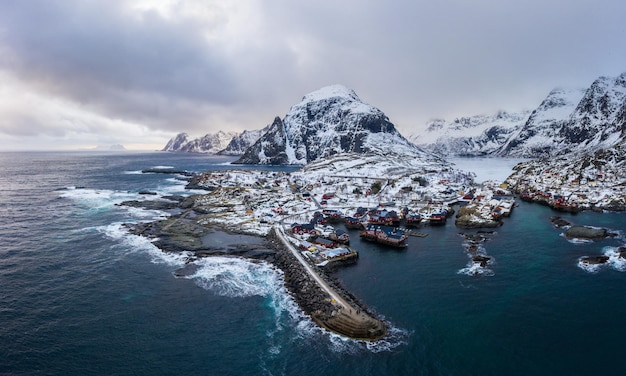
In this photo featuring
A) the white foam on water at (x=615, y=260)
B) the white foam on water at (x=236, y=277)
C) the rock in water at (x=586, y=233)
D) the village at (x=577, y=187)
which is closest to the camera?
the white foam on water at (x=236, y=277)

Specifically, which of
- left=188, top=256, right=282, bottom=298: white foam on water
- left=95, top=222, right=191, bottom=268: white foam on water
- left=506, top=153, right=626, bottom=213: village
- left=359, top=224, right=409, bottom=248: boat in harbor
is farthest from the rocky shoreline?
left=506, top=153, right=626, bottom=213: village

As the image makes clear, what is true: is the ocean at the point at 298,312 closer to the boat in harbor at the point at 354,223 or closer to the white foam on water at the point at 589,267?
the white foam on water at the point at 589,267

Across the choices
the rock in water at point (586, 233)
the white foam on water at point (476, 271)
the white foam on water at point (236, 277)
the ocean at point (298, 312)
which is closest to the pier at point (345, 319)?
the ocean at point (298, 312)

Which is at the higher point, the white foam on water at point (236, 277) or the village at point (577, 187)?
the village at point (577, 187)

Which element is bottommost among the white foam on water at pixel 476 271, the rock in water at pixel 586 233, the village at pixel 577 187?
the white foam on water at pixel 476 271

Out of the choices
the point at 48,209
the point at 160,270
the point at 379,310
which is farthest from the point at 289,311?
the point at 48,209

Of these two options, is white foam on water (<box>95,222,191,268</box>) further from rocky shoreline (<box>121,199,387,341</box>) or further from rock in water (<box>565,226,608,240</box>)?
rock in water (<box>565,226,608,240</box>)

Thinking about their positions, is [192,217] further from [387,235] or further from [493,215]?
[493,215]

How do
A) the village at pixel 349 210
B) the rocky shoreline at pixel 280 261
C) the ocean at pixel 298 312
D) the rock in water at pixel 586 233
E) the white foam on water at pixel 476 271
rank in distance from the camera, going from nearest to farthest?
the ocean at pixel 298 312 → the rocky shoreline at pixel 280 261 → the white foam on water at pixel 476 271 → the rock in water at pixel 586 233 → the village at pixel 349 210
